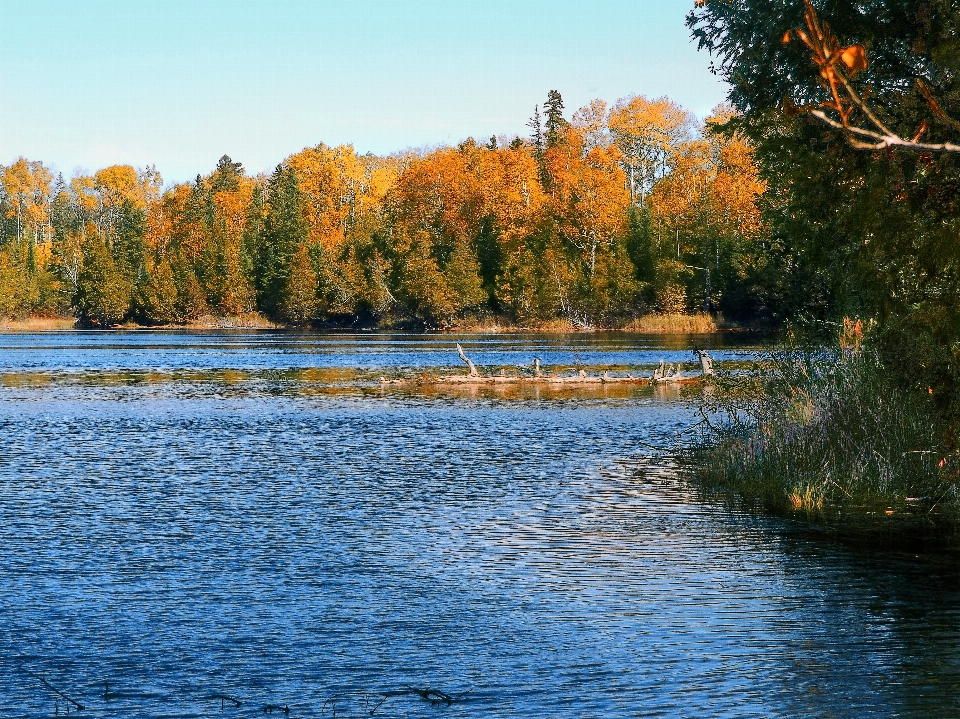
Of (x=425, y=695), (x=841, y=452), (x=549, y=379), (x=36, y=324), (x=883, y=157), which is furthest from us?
(x=36, y=324)

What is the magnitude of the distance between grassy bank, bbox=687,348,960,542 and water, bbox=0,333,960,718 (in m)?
1.37

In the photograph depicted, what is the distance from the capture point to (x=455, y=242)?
12350 centimetres

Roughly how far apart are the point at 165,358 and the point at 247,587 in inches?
2691

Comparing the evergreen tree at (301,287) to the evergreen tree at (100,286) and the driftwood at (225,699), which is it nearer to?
the evergreen tree at (100,286)

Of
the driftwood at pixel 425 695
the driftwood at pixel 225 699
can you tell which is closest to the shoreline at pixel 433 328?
the driftwood at pixel 425 695

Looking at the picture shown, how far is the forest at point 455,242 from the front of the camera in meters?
112

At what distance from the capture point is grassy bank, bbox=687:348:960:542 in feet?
70.4

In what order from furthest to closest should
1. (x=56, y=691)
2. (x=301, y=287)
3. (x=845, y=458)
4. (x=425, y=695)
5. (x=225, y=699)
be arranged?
(x=301, y=287) < (x=845, y=458) < (x=56, y=691) < (x=425, y=695) < (x=225, y=699)

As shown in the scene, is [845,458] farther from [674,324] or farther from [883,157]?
[674,324]

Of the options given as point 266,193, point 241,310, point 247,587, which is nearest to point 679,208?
point 241,310

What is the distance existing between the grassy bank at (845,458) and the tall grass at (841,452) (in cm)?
2

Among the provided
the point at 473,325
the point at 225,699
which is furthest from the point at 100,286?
the point at 225,699

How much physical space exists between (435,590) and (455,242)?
10759 centimetres

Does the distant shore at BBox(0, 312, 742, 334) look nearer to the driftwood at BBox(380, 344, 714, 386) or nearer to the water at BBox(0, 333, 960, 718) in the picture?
the driftwood at BBox(380, 344, 714, 386)
